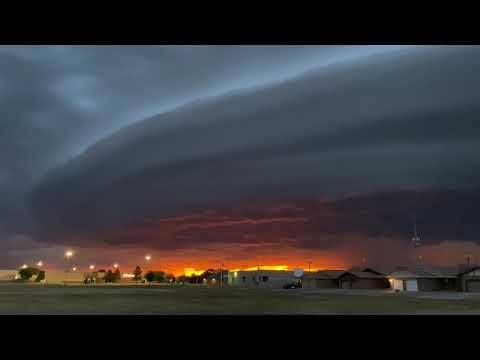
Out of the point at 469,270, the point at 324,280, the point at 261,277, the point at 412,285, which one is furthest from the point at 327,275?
the point at 469,270

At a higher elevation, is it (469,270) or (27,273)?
(469,270)

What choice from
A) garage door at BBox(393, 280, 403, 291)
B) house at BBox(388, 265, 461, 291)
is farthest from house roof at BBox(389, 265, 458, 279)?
garage door at BBox(393, 280, 403, 291)

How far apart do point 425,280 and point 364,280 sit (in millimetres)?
14511

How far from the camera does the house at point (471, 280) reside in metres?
62.1

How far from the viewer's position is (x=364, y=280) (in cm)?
7606

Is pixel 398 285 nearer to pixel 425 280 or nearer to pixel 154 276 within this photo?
pixel 425 280

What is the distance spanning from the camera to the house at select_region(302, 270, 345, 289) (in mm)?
82875

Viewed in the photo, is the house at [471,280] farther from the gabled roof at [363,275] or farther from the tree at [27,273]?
the tree at [27,273]
